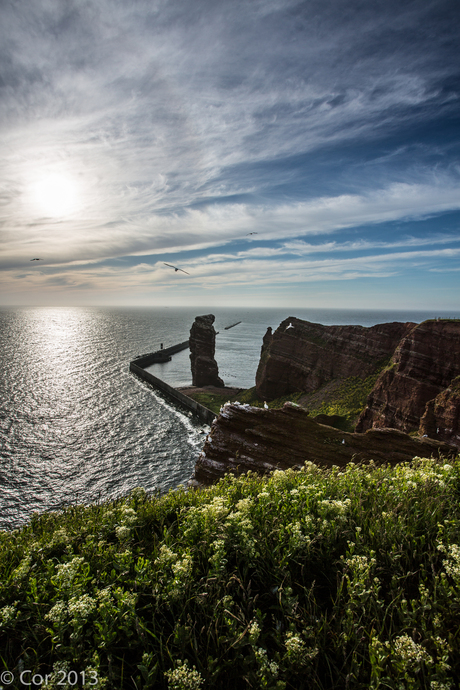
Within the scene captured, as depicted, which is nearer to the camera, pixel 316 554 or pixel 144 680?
pixel 144 680

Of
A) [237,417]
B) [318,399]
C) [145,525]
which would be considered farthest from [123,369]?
[145,525]

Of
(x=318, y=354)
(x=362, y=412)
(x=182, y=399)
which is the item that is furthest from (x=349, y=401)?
(x=182, y=399)

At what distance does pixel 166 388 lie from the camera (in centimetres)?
6562

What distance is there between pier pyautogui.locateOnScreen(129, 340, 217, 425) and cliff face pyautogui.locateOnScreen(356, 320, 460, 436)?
90.4 ft

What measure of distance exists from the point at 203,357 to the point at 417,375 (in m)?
51.3

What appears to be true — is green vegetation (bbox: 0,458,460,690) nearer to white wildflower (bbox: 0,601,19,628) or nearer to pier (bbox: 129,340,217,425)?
white wildflower (bbox: 0,601,19,628)

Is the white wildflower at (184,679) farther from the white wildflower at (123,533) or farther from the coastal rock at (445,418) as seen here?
the coastal rock at (445,418)

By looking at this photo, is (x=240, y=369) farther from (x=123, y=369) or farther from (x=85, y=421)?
(x=85, y=421)

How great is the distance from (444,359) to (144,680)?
91.3 feet

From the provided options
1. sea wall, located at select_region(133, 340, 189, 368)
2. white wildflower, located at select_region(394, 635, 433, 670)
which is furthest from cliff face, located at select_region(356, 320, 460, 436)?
sea wall, located at select_region(133, 340, 189, 368)

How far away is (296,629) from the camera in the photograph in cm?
309

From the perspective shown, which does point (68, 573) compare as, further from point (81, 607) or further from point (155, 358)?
point (155, 358)

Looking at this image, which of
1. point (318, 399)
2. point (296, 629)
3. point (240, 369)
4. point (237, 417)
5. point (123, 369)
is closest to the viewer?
point (296, 629)

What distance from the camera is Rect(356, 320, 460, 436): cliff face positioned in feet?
77.1
